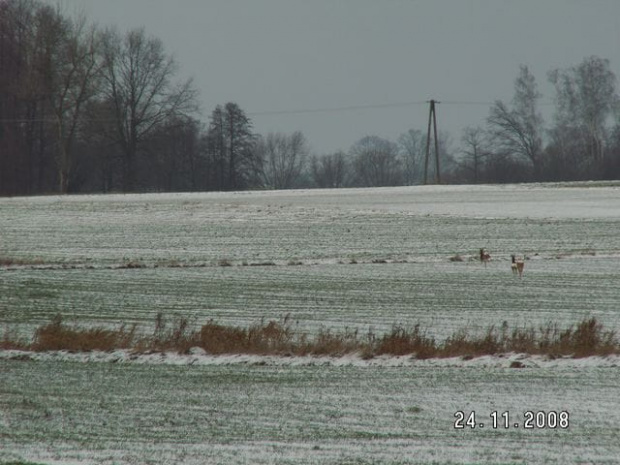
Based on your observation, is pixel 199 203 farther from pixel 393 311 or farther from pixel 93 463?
pixel 93 463

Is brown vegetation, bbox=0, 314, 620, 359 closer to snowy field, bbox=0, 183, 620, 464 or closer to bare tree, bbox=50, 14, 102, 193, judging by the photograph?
snowy field, bbox=0, 183, 620, 464

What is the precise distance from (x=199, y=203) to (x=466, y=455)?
48.6m

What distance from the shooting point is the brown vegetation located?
1484cm

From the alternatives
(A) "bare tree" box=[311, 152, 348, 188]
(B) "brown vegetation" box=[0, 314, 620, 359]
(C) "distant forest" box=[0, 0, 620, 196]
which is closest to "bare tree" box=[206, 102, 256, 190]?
(C) "distant forest" box=[0, 0, 620, 196]

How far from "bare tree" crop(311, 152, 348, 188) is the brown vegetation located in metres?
133

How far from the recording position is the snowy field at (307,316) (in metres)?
9.49

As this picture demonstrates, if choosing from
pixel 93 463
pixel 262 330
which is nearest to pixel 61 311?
pixel 262 330

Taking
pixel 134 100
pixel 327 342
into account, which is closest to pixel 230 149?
pixel 134 100

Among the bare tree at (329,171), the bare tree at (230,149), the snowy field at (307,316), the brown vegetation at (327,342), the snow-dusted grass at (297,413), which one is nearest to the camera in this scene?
the snow-dusted grass at (297,413)

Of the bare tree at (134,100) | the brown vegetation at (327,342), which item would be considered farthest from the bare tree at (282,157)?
the brown vegetation at (327,342)

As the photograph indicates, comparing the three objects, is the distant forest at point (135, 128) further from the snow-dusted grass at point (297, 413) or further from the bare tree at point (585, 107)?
the snow-dusted grass at point (297, 413)

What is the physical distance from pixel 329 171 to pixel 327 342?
136158mm

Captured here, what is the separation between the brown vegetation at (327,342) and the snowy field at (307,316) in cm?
62

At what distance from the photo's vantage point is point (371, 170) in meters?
164
